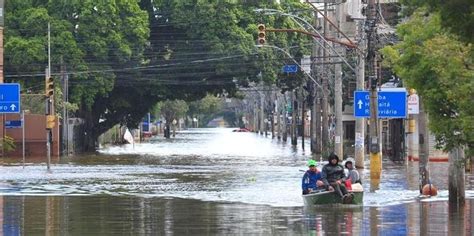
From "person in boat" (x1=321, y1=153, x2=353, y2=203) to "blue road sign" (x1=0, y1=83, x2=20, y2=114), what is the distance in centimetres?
3261

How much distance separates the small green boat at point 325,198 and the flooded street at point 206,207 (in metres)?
0.23

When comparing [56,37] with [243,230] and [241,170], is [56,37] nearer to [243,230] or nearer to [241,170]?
[241,170]

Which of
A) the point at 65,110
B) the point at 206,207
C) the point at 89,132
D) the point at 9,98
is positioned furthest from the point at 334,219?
the point at 89,132

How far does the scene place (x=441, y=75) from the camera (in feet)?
77.3

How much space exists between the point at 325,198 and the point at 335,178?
31.7 inches

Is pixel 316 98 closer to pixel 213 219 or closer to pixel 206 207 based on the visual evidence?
pixel 206 207

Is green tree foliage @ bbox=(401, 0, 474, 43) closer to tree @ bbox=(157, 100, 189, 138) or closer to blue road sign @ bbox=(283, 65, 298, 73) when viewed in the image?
blue road sign @ bbox=(283, 65, 298, 73)

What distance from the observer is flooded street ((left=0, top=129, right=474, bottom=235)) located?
23.5 m

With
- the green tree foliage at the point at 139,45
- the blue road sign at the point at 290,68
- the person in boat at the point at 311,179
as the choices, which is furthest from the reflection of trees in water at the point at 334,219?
the blue road sign at the point at 290,68

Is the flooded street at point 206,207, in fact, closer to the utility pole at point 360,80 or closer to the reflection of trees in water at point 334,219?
the reflection of trees in water at point 334,219

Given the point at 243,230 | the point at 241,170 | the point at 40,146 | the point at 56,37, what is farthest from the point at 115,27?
the point at 243,230

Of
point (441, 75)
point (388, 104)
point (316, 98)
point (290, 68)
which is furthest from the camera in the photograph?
point (290, 68)

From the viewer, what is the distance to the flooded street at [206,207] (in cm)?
2347

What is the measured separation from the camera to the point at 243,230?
23.0 metres
